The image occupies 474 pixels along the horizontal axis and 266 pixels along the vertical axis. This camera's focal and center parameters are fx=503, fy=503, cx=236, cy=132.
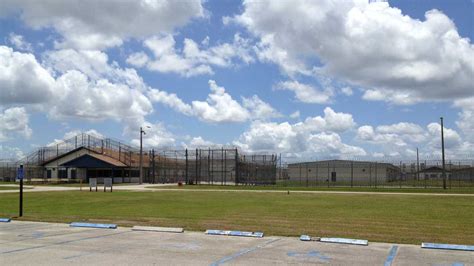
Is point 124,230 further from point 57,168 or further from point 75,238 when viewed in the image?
point 57,168

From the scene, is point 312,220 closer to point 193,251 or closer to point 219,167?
A: point 193,251

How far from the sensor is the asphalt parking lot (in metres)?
9.77

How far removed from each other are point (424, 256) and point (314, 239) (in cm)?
298

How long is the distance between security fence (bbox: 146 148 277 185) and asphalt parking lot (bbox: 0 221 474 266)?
4435cm

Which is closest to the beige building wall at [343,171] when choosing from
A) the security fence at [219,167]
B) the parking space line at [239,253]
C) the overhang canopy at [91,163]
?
the security fence at [219,167]

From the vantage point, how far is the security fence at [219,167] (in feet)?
199

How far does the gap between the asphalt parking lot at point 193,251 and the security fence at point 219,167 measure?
44353mm

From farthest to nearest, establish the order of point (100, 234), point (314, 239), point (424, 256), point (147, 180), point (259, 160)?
point (147, 180), point (259, 160), point (100, 234), point (314, 239), point (424, 256)

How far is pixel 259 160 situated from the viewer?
6300cm

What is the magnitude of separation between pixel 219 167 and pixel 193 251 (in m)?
55.5

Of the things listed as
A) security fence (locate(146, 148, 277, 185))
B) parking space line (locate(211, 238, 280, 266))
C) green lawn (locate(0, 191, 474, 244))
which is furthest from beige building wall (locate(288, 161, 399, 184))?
parking space line (locate(211, 238, 280, 266))

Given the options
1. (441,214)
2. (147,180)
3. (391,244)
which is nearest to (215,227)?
(391,244)

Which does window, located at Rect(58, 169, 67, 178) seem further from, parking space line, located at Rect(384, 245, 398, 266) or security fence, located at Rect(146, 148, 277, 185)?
parking space line, located at Rect(384, 245, 398, 266)

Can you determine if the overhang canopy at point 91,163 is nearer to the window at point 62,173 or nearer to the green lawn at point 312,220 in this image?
the window at point 62,173
